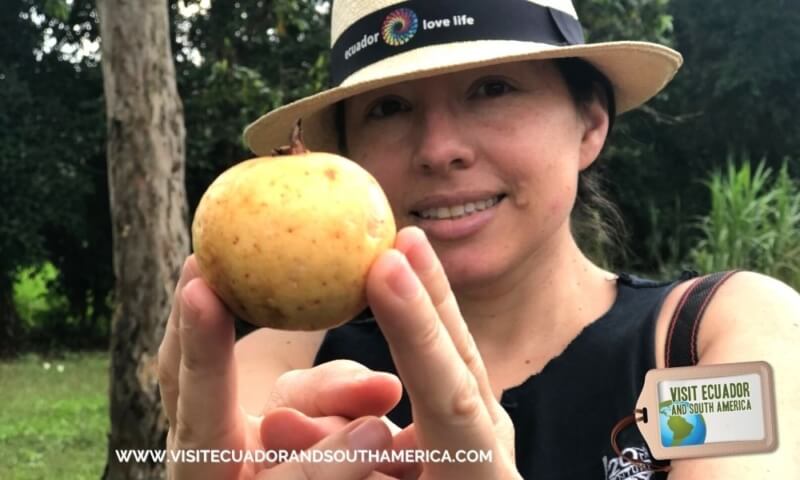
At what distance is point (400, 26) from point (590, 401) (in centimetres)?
84

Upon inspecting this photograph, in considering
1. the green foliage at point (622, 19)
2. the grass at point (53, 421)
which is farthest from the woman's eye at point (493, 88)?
the green foliage at point (622, 19)

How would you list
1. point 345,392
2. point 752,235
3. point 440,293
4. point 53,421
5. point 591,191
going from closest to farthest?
point 440,293
point 345,392
point 591,191
point 752,235
point 53,421

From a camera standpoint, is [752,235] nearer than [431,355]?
No

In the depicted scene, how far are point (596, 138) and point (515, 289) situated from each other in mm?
404

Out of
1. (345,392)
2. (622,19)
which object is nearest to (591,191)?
(345,392)

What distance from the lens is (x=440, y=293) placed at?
1.06 metres

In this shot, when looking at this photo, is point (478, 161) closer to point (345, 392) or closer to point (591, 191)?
point (345, 392)

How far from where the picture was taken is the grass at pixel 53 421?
518cm

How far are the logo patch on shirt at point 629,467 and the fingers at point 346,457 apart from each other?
590mm

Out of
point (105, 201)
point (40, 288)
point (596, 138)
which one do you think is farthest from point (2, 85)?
point (596, 138)

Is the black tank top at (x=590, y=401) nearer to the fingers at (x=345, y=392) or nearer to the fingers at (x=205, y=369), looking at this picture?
the fingers at (x=345, y=392)

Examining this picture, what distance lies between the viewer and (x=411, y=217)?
168 cm

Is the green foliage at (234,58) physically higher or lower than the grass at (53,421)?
higher

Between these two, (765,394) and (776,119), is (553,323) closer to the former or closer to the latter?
(765,394)
